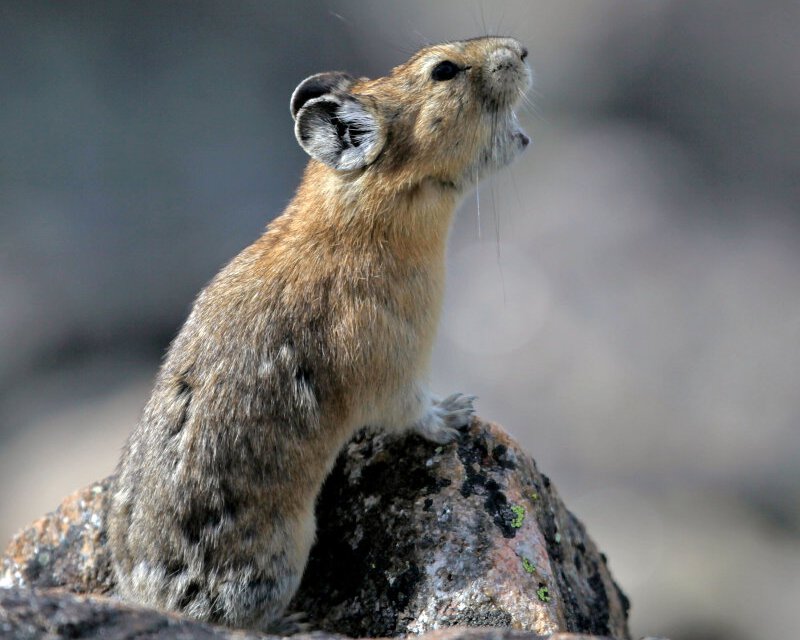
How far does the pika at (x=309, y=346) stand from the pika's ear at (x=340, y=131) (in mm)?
12

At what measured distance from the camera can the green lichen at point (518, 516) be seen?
7992 mm

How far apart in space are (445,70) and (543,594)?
372 centimetres

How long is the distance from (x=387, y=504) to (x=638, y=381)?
35.0 ft

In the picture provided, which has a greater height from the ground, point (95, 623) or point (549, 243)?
point (549, 243)

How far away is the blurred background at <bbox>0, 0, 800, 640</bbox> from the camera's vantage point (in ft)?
55.8

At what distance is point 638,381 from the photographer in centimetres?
1817

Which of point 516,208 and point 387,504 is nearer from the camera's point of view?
point 387,504

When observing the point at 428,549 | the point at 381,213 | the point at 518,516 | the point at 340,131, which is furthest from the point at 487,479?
the point at 340,131

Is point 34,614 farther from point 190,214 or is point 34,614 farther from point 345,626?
point 190,214

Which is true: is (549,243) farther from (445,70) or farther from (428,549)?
(428,549)

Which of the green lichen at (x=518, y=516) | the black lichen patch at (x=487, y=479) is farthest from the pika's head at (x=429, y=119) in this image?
the green lichen at (x=518, y=516)

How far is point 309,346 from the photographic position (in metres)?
8.09

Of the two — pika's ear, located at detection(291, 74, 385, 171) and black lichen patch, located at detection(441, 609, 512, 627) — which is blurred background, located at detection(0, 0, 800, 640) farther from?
black lichen patch, located at detection(441, 609, 512, 627)

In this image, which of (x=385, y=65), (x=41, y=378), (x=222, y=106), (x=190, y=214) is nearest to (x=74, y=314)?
(x=41, y=378)
